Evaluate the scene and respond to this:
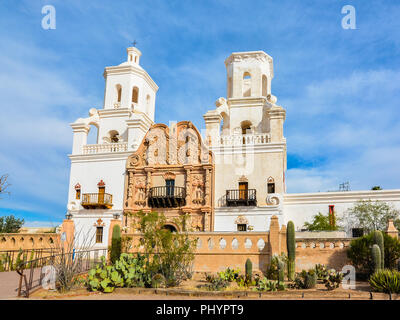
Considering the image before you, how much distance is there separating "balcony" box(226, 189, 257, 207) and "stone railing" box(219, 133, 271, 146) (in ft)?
11.8

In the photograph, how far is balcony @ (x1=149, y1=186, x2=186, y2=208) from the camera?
27.8 metres

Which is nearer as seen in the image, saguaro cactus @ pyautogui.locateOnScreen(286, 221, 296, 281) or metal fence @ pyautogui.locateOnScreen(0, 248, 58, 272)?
saguaro cactus @ pyautogui.locateOnScreen(286, 221, 296, 281)

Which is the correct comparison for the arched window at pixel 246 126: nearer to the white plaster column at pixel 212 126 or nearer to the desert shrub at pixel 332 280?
the white plaster column at pixel 212 126

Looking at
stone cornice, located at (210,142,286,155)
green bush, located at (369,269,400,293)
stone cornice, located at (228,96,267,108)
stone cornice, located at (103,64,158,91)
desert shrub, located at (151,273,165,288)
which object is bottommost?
desert shrub, located at (151,273,165,288)

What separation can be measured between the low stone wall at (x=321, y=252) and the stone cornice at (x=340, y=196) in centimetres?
804

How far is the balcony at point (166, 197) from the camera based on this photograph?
27.8 m

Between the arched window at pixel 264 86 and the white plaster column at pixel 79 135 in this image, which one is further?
the arched window at pixel 264 86

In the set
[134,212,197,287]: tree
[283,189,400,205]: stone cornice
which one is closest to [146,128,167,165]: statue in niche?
[283,189,400,205]: stone cornice

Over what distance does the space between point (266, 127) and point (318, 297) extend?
18.5 metres

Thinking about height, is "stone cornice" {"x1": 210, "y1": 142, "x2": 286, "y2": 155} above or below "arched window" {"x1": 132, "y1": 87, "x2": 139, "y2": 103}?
below

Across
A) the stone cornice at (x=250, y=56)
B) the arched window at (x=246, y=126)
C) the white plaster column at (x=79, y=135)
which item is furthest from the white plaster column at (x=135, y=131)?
→ the stone cornice at (x=250, y=56)

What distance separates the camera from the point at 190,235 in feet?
65.1

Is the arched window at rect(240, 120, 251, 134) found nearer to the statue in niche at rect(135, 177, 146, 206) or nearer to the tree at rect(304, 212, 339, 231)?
the tree at rect(304, 212, 339, 231)
